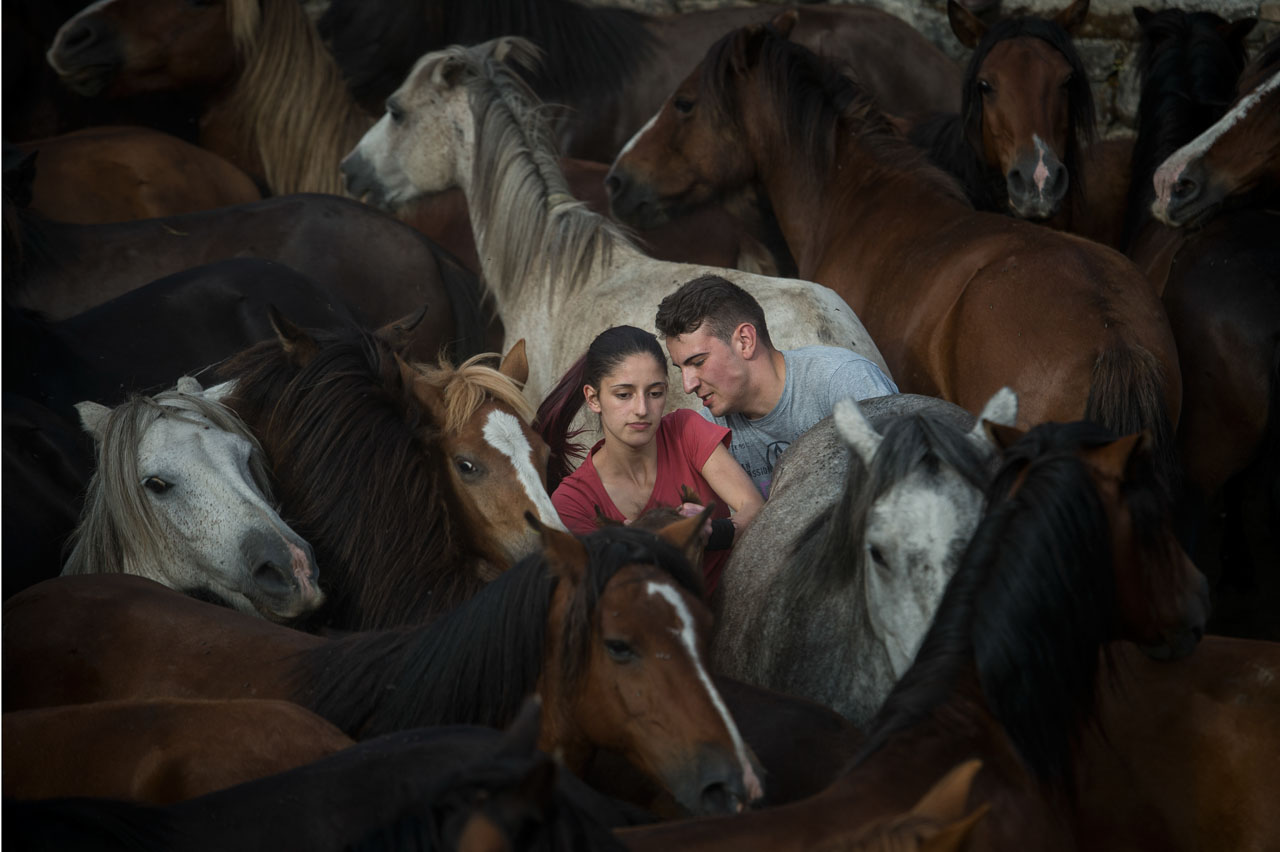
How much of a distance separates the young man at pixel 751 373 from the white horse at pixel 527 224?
0.50 metres

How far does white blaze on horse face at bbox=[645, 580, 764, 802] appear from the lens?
2.24 metres

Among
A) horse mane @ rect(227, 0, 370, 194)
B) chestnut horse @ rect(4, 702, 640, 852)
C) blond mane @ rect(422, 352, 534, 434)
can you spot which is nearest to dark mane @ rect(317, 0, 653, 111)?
horse mane @ rect(227, 0, 370, 194)

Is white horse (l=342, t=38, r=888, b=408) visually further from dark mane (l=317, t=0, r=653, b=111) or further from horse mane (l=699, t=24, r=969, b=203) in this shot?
horse mane (l=699, t=24, r=969, b=203)

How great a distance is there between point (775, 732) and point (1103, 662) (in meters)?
0.64

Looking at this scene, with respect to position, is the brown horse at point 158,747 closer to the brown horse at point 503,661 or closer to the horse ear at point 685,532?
the brown horse at point 503,661

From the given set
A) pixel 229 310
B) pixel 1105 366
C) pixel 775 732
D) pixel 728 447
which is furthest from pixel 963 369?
pixel 229 310

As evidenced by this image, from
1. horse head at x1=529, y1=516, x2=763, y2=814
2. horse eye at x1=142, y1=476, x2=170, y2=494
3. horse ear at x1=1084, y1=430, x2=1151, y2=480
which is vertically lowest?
horse eye at x1=142, y1=476, x2=170, y2=494

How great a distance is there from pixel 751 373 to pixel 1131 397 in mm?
1085

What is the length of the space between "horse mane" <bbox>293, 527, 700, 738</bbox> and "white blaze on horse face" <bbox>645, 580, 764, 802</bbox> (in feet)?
0.25

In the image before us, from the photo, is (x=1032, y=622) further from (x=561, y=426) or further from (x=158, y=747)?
(x=561, y=426)

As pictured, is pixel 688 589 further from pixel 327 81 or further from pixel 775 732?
pixel 327 81

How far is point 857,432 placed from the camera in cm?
283

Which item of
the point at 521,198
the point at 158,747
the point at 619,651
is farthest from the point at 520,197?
the point at 158,747

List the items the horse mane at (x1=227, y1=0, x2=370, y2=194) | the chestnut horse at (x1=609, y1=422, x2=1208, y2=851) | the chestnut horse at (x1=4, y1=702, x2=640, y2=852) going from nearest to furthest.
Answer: the chestnut horse at (x1=4, y1=702, x2=640, y2=852) < the chestnut horse at (x1=609, y1=422, x2=1208, y2=851) < the horse mane at (x1=227, y1=0, x2=370, y2=194)
